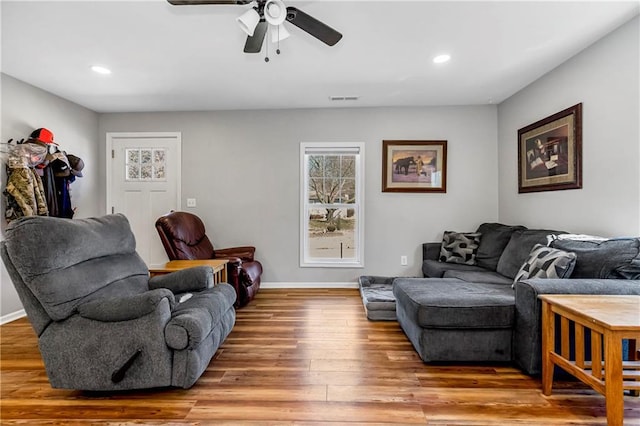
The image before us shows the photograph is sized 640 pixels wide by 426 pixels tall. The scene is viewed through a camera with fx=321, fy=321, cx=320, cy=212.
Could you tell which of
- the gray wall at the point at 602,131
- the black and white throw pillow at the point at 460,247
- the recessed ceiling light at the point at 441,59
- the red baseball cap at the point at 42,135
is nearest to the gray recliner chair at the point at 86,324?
the red baseball cap at the point at 42,135

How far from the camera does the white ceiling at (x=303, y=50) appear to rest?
223cm

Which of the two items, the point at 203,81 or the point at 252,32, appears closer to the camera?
the point at 252,32

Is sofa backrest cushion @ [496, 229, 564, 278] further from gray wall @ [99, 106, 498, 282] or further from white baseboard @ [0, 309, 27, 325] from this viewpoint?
white baseboard @ [0, 309, 27, 325]

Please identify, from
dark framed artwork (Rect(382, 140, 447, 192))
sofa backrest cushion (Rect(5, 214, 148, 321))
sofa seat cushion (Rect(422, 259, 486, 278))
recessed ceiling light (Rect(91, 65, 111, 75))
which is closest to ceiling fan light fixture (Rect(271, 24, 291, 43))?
sofa backrest cushion (Rect(5, 214, 148, 321))

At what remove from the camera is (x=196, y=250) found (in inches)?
149

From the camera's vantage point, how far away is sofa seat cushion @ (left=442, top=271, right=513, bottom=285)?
2916mm

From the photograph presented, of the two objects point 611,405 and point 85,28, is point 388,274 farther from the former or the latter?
point 85,28

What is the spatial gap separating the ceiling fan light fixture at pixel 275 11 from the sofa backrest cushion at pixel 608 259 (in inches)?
99.6

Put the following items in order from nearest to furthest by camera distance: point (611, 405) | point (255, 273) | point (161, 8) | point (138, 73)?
point (611, 405), point (161, 8), point (138, 73), point (255, 273)

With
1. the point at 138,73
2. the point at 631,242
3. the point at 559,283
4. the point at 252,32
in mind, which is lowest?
the point at 559,283

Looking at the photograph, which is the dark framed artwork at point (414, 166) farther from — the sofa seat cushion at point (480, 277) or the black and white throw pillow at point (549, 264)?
the black and white throw pillow at point (549, 264)

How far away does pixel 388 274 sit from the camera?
438cm

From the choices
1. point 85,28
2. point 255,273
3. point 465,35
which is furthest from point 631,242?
point 85,28

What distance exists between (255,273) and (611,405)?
312cm
